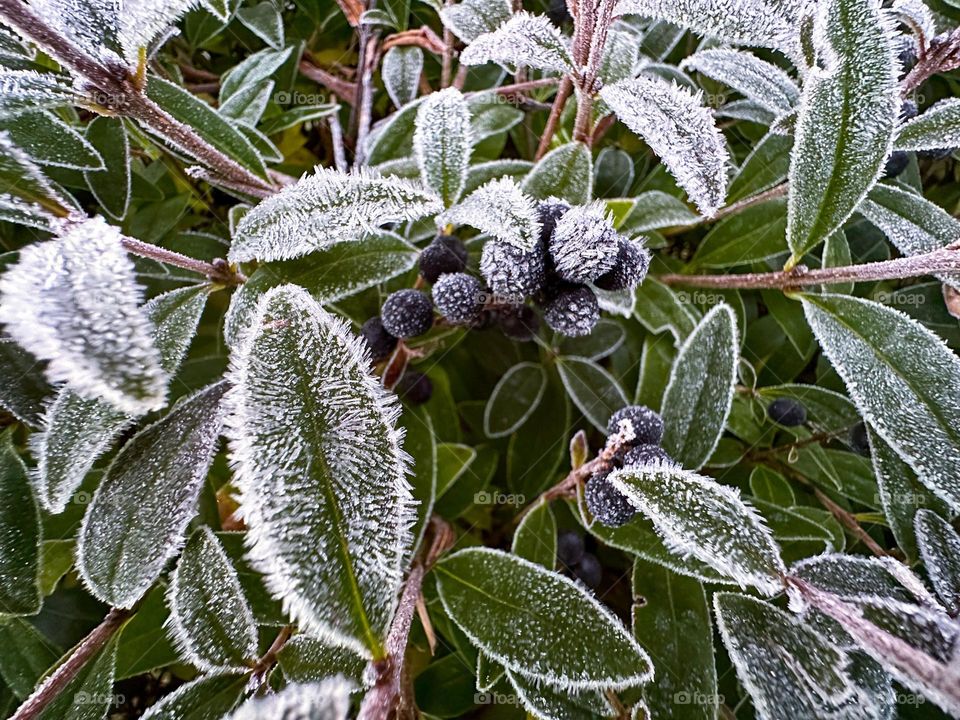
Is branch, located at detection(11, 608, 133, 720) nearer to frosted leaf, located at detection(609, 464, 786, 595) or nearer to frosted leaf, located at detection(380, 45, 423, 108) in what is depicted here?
frosted leaf, located at detection(609, 464, 786, 595)

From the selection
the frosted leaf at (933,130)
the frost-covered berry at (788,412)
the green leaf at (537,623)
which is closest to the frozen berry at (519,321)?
the green leaf at (537,623)

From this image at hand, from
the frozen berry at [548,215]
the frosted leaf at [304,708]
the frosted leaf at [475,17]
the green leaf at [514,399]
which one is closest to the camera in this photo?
the frosted leaf at [304,708]

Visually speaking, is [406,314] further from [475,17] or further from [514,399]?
[475,17]

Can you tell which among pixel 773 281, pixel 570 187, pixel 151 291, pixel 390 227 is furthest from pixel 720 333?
pixel 151 291

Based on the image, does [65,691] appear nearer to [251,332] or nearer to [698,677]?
[251,332]

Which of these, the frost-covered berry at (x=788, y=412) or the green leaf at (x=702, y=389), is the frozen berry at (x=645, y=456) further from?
the frost-covered berry at (x=788, y=412)

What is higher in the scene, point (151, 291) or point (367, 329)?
point (151, 291)
